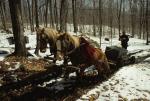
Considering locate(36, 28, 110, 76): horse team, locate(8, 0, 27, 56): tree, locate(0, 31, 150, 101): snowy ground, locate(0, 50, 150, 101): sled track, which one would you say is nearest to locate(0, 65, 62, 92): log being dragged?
locate(0, 50, 150, 101): sled track

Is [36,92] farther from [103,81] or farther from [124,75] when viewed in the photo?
[124,75]

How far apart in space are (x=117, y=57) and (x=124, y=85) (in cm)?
375

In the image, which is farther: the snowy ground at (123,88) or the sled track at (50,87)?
the snowy ground at (123,88)

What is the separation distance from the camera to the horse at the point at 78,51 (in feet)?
38.4

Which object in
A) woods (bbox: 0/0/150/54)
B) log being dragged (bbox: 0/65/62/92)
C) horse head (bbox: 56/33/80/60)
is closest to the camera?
log being dragged (bbox: 0/65/62/92)

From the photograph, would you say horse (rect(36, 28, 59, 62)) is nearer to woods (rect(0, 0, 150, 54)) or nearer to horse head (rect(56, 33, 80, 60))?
horse head (rect(56, 33, 80, 60))

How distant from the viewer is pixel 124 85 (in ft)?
40.0

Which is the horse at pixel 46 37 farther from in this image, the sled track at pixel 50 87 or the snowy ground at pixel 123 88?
the snowy ground at pixel 123 88

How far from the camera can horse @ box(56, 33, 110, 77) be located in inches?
461

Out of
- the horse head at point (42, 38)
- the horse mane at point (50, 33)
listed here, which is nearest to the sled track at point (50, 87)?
the horse head at point (42, 38)

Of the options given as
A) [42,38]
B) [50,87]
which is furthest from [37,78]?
[42,38]

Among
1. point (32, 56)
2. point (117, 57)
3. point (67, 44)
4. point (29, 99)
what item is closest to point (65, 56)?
point (67, 44)

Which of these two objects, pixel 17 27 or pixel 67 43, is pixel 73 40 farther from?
pixel 17 27

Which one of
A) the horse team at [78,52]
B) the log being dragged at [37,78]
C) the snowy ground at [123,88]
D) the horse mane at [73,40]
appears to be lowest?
the snowy ground at [123,88]
